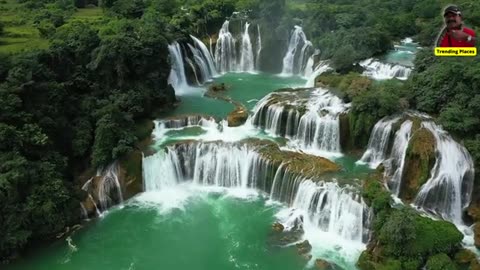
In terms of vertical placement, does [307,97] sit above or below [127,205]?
above

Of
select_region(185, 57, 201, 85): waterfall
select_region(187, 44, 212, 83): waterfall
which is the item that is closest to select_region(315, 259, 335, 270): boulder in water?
select_region(185, 57, 201, 85): waterfall

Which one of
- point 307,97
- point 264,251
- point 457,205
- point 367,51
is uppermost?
point 367,51

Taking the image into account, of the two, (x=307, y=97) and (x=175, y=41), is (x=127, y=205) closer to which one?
(x=307, y=97)

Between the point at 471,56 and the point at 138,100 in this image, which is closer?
the point at 471,56

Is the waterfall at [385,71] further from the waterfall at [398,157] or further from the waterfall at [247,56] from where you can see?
the waterfall at [247,56]

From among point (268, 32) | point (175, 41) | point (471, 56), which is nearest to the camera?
point (471, 56)

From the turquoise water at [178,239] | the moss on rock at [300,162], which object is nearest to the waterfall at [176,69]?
the moss on rock at [300,162]

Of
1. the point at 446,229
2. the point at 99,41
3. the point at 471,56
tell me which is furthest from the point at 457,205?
the point at 99,41
